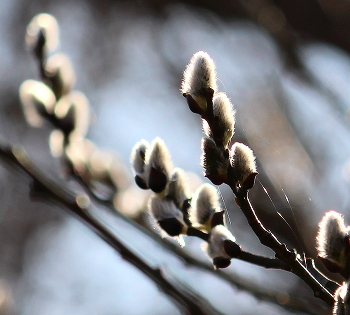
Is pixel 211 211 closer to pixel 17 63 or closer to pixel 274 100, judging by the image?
pixel 274 100

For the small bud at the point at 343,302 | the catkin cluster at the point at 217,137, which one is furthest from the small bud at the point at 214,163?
the small bud at the point at 343,302

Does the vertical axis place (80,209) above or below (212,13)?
below

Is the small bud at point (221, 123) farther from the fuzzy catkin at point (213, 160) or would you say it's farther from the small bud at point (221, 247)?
the small bud at point (221, 247)

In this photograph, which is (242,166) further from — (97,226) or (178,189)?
(97,226)

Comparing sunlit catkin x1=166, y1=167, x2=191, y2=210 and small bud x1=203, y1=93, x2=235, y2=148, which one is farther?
sunlit catkin x1=166, y1=167, x2=191, y2=210

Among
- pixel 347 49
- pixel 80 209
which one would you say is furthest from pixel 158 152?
pixel 347 49

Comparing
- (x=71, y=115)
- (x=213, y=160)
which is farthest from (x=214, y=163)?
(x=71, y=115)

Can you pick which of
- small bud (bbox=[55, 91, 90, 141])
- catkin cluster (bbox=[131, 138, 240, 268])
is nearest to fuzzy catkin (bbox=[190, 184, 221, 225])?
catkin cluster (bbox=[131, 138, 240, 268])

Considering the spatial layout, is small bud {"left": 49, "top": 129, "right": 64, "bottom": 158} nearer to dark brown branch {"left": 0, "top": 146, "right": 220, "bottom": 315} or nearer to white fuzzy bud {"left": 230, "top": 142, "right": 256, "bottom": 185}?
dark brown branch {"left": 0, "top": 146, "right": 220, "bottom": 315}
